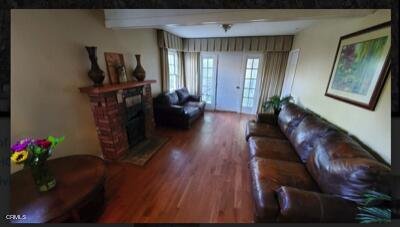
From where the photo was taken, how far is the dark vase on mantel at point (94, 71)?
1.82m

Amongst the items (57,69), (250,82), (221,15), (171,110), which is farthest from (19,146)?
(250,82)

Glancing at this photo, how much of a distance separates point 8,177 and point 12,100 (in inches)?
22.3

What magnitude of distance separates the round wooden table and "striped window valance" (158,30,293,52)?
8.13 feet

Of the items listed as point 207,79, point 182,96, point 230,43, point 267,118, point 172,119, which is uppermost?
point 230,43

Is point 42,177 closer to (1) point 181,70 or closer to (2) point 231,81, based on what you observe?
(1) point 181,70

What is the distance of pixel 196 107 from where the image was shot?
389 cm

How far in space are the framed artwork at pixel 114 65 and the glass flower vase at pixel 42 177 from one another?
4.37ft

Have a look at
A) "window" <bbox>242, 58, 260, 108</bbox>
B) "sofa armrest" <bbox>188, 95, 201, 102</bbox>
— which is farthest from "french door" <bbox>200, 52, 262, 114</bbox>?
"sofa armrest" <bbox>188, 95, 201, 102</bbox>

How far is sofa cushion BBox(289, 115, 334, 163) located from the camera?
5.30ft

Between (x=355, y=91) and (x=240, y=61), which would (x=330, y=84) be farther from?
(x=240, y=61)

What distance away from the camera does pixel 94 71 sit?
6.15 feet

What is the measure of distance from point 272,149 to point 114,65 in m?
2.42

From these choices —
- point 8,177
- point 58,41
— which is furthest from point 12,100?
point 58,41

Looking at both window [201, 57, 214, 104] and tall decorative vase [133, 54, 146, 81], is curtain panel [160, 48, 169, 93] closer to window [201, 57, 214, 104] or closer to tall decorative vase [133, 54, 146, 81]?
tall decorative vase [133, 54, 146, 81]
